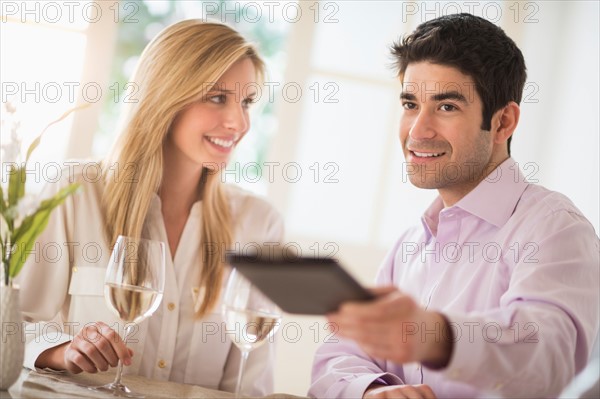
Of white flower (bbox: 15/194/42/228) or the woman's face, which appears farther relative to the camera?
the woman's face

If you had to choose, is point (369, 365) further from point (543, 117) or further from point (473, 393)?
point (543, 117)

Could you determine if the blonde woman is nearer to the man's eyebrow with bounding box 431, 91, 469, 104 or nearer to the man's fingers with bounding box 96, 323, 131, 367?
the man's fingers with bounding box 96, 323, 131, 367

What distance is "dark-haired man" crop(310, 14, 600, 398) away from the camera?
119 cm

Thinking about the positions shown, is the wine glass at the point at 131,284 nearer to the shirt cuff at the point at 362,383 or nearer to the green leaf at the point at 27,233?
the green leaf at the point at 27,233

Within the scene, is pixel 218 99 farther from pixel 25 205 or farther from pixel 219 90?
pixel 25 205

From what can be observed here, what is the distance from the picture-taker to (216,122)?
2266mm

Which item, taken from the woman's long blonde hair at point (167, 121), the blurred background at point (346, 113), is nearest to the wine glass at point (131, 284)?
the woman's long blonde hair at point (167, 121)

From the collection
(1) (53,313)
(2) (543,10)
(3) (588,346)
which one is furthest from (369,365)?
(2) (543,10)

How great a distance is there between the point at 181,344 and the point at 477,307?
2.85 feet

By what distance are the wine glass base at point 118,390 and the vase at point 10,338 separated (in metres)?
0.15

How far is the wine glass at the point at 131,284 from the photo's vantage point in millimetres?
1345

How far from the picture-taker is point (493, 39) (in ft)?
6.47

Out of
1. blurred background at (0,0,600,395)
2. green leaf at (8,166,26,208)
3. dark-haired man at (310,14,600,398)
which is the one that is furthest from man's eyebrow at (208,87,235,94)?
blurred background at (0,0,600,395)

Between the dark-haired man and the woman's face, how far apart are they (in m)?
0.49
